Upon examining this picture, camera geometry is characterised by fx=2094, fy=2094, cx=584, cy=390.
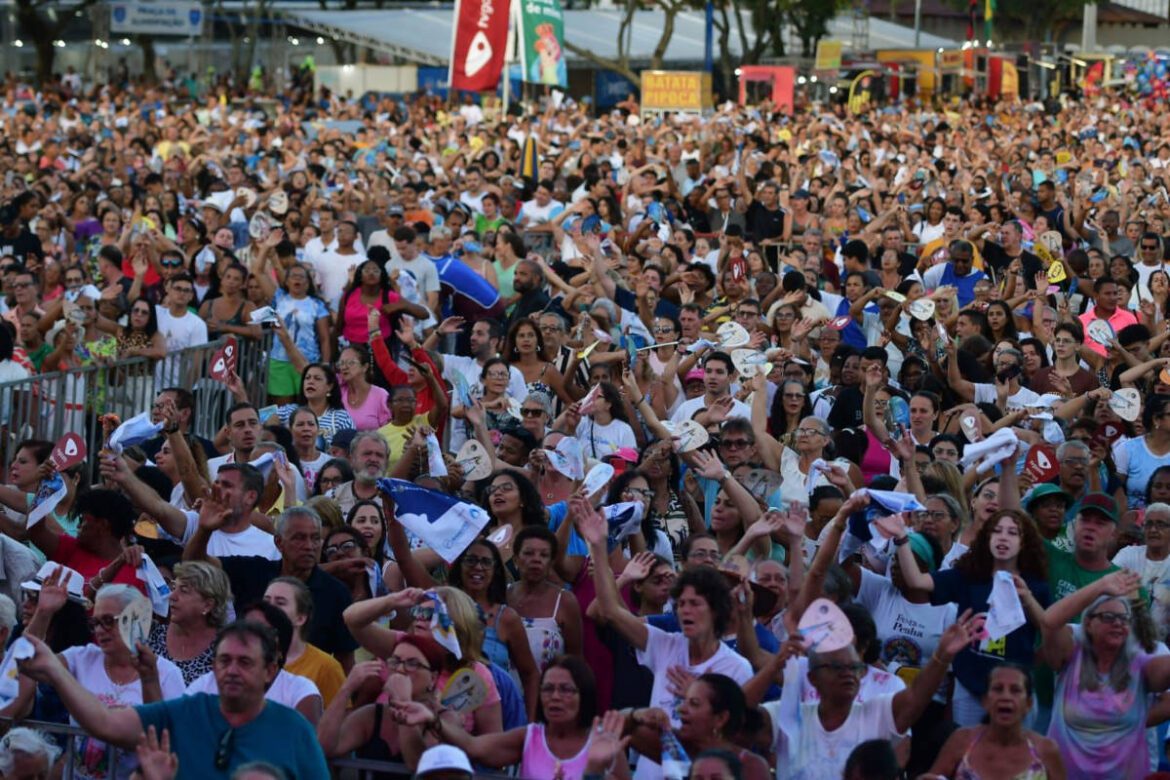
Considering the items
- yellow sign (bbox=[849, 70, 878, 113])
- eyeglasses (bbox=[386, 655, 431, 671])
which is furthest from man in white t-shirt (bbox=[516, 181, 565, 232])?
yellow sign (bbox=[849, 70, 878, 113])

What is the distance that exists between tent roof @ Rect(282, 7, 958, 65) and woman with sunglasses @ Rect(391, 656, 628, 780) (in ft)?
163

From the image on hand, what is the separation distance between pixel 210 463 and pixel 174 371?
2.82 meters

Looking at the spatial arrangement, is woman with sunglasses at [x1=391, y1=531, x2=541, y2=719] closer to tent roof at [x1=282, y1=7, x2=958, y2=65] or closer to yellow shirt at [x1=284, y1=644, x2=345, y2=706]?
yellow shirt at [x1=284, y1=644, x2=345, y2=706]

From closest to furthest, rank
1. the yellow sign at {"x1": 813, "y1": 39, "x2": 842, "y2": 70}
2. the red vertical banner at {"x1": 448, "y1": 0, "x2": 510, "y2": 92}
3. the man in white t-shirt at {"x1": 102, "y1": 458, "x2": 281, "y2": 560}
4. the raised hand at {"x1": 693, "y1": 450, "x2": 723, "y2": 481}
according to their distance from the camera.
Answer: the man in white t-shirt at {"x1": 102, "y1": 458, "x2": 281, "y2": 560}
the raised hand at {"x1": 693, "y1": 450, "x2": 723, "y2": 481}
the red vertical banner at {"x1": 448, "y1": 0, "x2": 510, "y2": 92}
the yellow sign at {"x1": 813, "y1": 39, "x2": 842, "y2": 70}

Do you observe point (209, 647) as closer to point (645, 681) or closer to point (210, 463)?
point (645, 681)

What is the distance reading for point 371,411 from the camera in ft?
37.1

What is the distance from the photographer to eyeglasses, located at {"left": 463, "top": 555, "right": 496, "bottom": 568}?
7.61 meters

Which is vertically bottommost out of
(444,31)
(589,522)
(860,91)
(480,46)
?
(860,91)

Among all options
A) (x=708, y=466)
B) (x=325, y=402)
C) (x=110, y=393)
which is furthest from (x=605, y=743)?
(x=110, y=393)

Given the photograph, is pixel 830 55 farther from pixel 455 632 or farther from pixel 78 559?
pixel 455 632

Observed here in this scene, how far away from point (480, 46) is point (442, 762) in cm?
2196

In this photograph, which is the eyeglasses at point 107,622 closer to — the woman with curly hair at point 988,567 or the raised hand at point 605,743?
the raised hand at point 605,743

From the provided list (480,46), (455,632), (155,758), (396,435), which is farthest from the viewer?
(480,46)

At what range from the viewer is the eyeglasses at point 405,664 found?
6.57m
